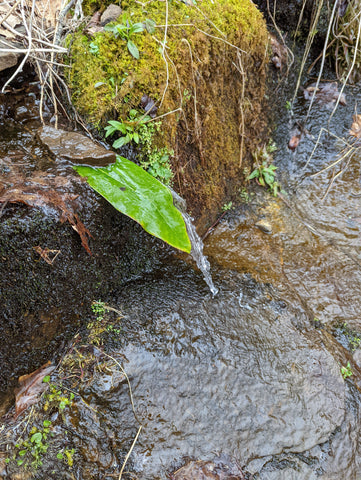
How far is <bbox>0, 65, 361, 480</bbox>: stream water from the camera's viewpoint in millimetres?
1823

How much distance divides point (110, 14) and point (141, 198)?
4.61 ft

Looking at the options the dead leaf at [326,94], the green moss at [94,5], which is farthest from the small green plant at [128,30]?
the dead leaf at [326,94]

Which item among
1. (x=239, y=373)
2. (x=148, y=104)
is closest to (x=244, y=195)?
(x=148, y=104)

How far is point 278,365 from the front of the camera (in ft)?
7.07

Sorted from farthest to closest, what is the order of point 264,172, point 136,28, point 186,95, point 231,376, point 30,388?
point 264,172
point 186,95
point 136,28
point 231,376
point 30,388

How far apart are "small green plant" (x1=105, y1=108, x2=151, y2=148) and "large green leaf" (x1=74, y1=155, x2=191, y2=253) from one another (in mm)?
196

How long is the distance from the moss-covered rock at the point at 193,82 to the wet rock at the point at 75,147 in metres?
0.21

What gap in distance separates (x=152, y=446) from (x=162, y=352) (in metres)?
0.51

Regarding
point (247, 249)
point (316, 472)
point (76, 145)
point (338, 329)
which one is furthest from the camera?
point (247, 249)

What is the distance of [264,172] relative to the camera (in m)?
3.49

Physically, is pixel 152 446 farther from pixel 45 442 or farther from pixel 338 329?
pixel 338 329

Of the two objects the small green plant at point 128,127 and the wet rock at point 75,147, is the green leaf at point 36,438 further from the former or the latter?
the small green plant at point 128,127

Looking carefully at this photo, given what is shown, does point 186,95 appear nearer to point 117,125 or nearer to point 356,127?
point 117,125

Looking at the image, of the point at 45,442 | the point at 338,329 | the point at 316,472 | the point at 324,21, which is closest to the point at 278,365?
the point at 316,472
